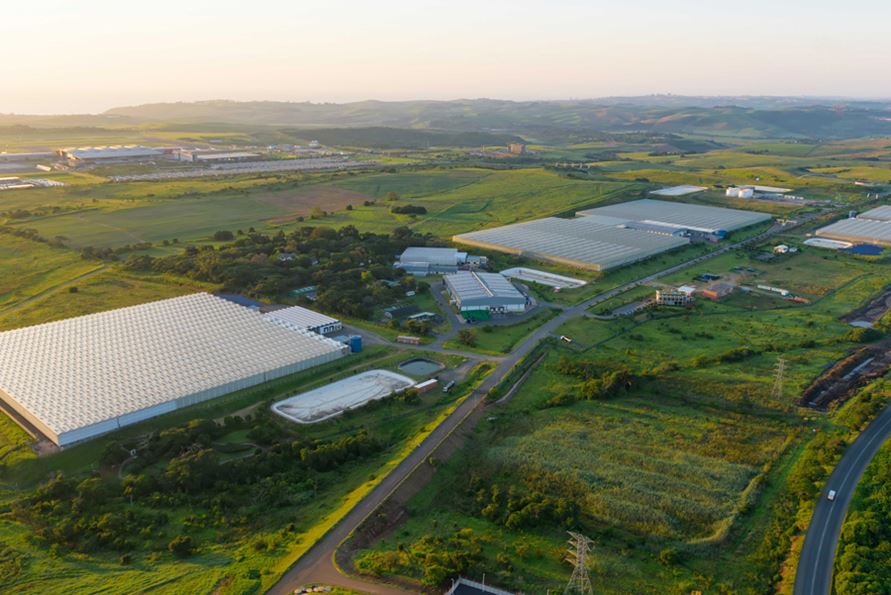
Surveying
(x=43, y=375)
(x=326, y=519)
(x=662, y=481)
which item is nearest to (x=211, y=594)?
(x=326, y=519)

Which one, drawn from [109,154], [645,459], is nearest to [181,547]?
[645,459]

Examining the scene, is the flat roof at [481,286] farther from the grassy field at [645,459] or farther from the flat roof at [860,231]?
the flat roof at [860,231]

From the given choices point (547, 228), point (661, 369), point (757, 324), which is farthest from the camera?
point (547, 228)

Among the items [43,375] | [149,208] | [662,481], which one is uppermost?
[149,208]

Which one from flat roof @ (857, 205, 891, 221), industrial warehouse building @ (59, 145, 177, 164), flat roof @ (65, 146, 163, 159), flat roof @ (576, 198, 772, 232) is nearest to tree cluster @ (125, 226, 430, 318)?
flat roof @ (576, 198, 772, 232)

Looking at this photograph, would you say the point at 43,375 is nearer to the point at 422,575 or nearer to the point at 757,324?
the point at 422,575

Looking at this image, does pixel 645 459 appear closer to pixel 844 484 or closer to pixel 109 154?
pixel 844 484
